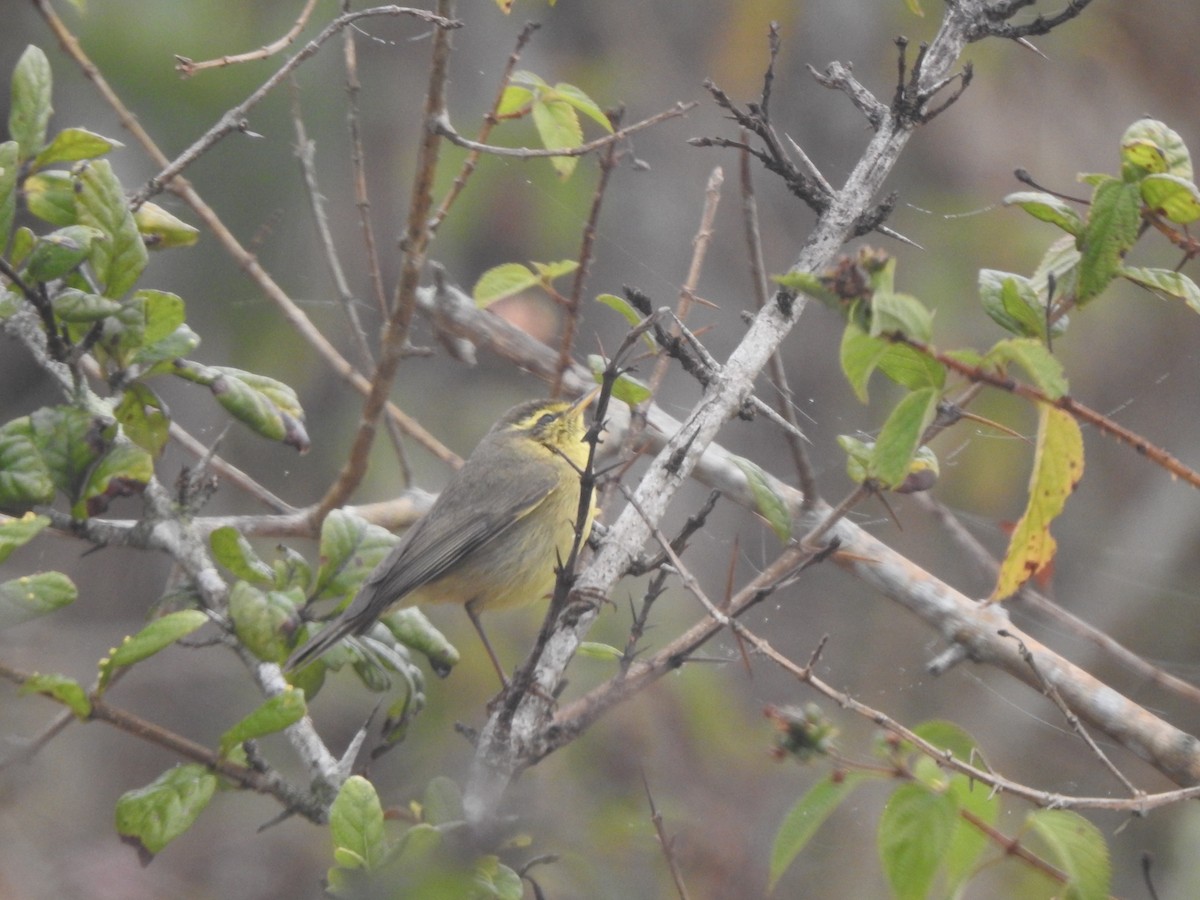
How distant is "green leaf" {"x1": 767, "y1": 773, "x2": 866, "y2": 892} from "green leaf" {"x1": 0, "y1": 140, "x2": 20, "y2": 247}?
1590 millimetres

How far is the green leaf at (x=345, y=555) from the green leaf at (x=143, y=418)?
0.37 metres

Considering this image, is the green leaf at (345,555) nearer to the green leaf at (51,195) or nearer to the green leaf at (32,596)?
the green leaf at (32,596)

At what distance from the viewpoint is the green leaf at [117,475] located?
6.91 ft

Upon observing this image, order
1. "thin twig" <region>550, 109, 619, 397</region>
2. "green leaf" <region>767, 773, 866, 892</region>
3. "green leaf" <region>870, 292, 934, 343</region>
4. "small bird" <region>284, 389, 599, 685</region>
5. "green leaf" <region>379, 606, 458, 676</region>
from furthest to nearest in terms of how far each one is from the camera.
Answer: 1. "small bird" <region>284, 389, 599, 685</region>
2. "thin twig" <region>550, 109, 619, 397</region>
3. "green leaf" <region>379, 606, 458, 676</region>
4. "green leaf" <region>767, 773, 866, 892</region>
5. "green leaf" <region>870, 292, 934, 343</region>

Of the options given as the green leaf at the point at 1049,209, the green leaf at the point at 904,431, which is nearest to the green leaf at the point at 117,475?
the green leaf at the point at 904,431

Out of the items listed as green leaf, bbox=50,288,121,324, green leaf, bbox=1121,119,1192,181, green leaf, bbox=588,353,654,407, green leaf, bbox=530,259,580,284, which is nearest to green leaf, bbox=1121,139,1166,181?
green leaf, bbox=1121,119,1192,181

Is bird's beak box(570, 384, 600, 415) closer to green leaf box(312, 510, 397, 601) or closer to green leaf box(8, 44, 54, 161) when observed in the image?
green leaf box(312, 510, 397, 601)

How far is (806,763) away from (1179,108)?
6002 millimetres

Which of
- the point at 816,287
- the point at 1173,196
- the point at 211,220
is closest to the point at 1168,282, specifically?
the point at 1173,196

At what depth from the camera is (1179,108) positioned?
6.41 metres

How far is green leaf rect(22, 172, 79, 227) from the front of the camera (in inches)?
84.0

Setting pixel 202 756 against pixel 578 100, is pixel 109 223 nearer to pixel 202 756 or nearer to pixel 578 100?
pixel 202 756

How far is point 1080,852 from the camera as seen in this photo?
64.1 inches

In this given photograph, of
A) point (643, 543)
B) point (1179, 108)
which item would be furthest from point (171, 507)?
point (1179, 108)
